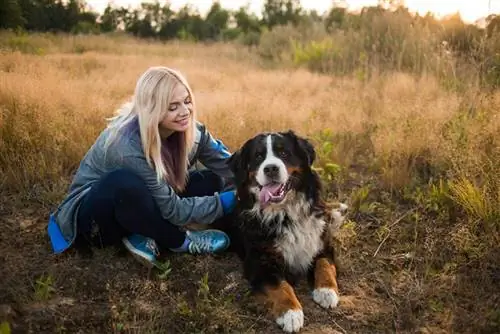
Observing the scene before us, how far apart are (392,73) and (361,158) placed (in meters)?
2.82

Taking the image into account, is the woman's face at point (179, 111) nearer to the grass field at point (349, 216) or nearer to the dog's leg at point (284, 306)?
the grass field at point (349, 216)

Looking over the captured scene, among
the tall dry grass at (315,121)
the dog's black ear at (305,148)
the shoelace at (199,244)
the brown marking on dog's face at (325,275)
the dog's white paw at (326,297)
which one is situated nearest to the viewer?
the dog's white paw at (326,297)

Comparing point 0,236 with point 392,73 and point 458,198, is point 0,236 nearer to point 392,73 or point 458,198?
point 458,198

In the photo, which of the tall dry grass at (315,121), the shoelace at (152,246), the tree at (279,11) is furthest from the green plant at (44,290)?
the tree at (279,11)

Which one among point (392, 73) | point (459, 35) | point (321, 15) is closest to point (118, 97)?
point (392, 73)

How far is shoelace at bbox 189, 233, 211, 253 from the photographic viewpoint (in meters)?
3.49

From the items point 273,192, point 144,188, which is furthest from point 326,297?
point 144,188

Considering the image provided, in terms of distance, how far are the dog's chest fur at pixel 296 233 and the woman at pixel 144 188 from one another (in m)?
0.46

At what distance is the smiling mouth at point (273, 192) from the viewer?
10.4 feet

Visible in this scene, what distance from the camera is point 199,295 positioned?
303cm

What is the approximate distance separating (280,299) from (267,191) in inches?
29.0

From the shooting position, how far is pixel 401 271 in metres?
3.35

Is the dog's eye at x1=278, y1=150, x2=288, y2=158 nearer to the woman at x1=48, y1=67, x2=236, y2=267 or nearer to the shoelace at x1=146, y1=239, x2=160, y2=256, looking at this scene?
the woman at x1=48, y1=67, x2=236, y2=267

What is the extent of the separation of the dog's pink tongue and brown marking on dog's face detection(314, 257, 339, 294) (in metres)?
0.55
